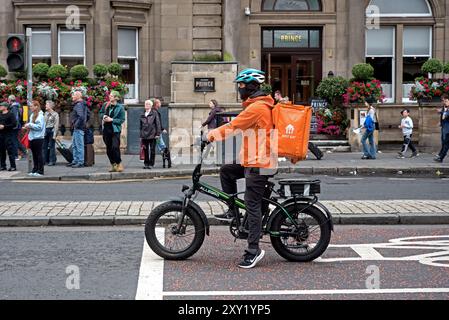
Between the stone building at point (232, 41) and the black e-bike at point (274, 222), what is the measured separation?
17.4 meters

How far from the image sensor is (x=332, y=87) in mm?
26891

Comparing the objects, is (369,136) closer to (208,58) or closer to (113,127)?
(208,58)

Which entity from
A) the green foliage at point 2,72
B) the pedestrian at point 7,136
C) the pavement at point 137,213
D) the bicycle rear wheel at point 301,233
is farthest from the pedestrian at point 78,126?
the bicycle rear wheel at point 301,233

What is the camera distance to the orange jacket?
8242 millimetres

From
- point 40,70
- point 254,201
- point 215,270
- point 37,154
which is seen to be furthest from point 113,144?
point 215,270

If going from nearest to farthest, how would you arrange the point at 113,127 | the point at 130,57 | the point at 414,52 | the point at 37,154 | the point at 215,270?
the point at 215,270 → the point at 37,154 → the point at 113,127 → the point at 130,57 → the point at 414,52

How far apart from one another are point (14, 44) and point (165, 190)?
17.5ft

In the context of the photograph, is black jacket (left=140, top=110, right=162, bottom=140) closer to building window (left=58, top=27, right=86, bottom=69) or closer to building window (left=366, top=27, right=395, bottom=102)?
building window (left=58, top=27, right=86, bottom=69)

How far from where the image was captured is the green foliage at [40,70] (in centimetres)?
2527

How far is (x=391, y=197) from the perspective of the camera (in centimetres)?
1441

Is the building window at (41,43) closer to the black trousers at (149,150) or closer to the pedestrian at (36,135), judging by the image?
the black trousers at (149,150)
